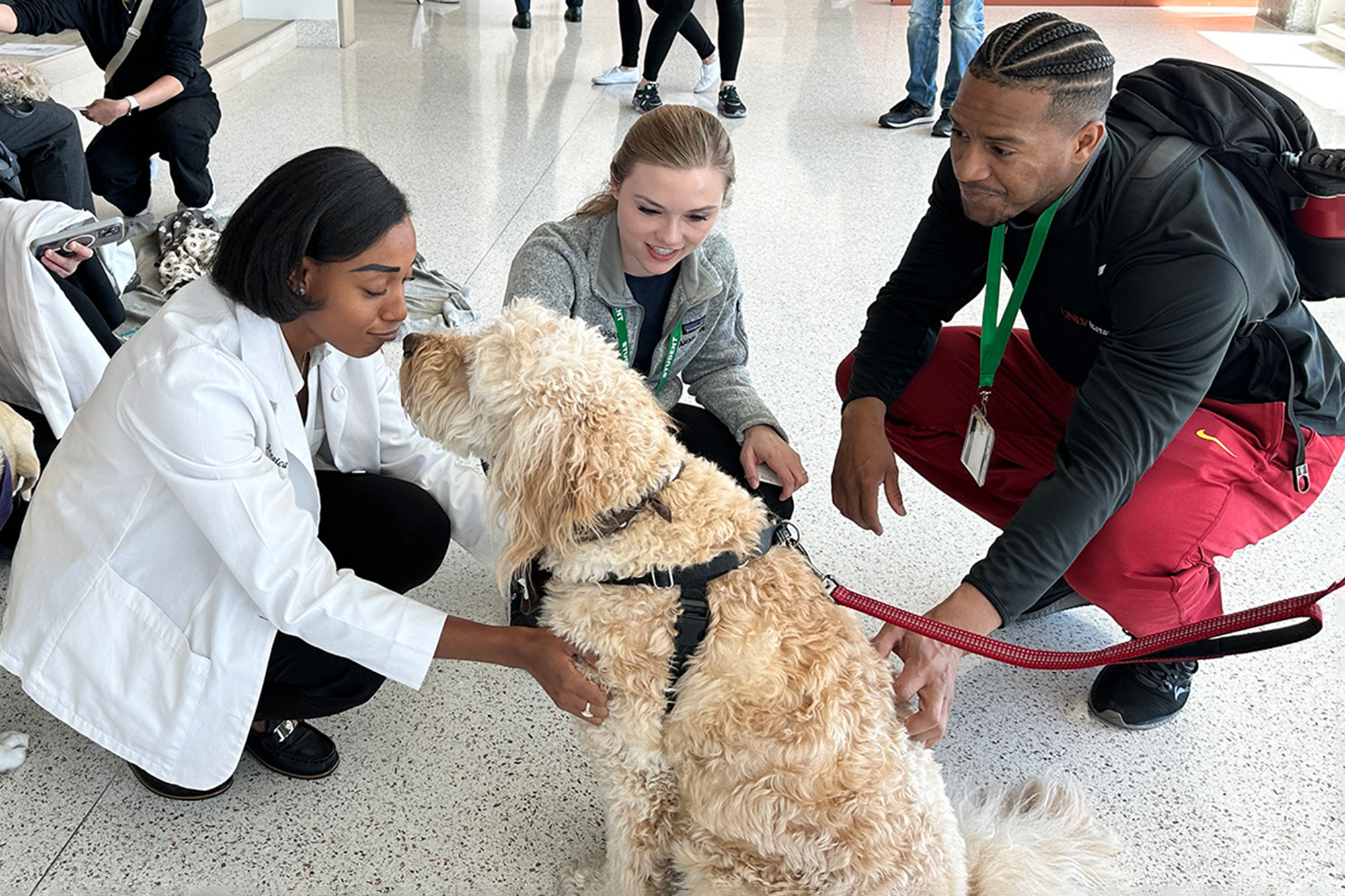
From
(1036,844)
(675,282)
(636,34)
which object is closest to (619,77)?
(636,34)

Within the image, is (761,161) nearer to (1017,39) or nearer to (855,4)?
(1017,39)

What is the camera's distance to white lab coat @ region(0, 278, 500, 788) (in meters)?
1.46

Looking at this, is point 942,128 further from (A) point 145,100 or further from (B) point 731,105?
(A) point 145,100

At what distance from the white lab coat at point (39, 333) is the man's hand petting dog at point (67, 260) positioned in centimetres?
6

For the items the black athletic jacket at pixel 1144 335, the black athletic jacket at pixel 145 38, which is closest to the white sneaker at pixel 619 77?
the black athletic jacket at pixel 145 38

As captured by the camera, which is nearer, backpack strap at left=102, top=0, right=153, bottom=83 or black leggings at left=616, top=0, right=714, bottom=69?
backpack strap at left=102, top=0, right=153, bottom=83

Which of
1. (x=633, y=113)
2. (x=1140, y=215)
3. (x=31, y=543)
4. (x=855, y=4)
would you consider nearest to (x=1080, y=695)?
(x=1140, y=215)

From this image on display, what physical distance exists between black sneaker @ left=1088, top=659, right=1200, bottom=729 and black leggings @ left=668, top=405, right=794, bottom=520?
738mm

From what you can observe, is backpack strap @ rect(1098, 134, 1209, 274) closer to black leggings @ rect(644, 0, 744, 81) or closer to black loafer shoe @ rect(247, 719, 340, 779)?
black loafer shoe @ rect(247, 719, 340, 779)

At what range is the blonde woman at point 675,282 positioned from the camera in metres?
1.99

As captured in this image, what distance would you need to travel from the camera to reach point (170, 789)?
181 cm

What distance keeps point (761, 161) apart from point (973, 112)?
3.82 metres

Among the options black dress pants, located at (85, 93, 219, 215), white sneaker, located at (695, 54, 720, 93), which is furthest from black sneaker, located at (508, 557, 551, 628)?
white sneaker, located at (695, 54, 720, 93)

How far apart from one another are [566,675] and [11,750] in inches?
42.7
